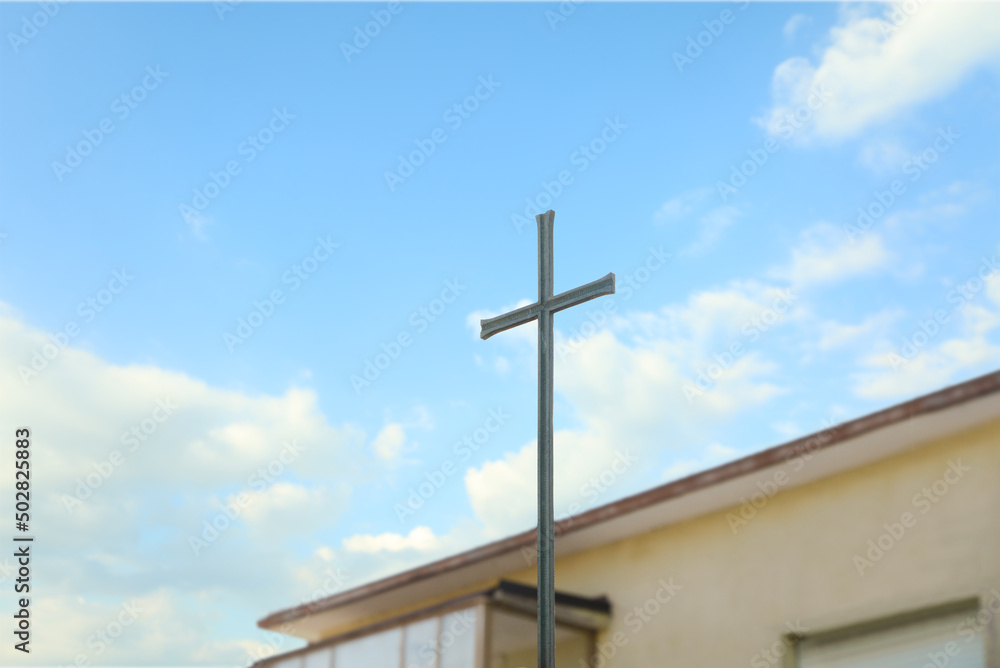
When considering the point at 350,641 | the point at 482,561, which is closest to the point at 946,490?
the point at 482,561

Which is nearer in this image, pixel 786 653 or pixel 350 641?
pixel 786 653

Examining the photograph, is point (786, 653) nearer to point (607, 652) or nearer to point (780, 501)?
point (780, 501)

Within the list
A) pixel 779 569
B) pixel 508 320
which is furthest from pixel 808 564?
pixel 508 320

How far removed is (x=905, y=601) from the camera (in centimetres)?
1135

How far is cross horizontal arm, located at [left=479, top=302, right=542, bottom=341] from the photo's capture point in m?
9.70

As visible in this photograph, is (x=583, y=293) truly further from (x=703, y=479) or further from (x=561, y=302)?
(x=703, y=479)

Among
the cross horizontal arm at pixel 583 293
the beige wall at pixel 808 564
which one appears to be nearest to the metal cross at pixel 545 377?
the cross horizontal arm at pixel 583 293

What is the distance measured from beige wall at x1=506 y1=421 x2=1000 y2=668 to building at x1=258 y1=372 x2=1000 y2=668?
0.7 inches

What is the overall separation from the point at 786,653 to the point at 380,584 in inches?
264

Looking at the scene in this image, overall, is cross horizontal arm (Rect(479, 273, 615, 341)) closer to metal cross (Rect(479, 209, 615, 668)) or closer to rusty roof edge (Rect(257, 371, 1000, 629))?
metal cross (Rect(479, 209, 615, 668))

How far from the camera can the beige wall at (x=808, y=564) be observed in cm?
1109

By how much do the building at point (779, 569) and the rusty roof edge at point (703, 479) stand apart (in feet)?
0.06

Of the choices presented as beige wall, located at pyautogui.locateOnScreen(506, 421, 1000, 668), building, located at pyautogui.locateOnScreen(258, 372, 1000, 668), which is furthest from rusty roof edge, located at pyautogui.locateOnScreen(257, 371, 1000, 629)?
beige wall, located at pyautogui.locateOnScreen(506, 421, 1000, 668)

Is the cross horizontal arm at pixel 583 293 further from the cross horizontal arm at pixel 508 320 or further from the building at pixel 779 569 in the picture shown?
the building at pixel 779 569
